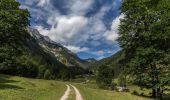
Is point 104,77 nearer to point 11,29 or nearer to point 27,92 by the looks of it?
point 11,29

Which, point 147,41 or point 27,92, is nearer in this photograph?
point 147,41

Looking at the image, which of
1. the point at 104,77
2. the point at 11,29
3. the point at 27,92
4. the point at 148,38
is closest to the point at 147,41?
the point at 148,38

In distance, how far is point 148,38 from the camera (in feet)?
138

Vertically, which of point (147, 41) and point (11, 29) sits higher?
point (11, 29)

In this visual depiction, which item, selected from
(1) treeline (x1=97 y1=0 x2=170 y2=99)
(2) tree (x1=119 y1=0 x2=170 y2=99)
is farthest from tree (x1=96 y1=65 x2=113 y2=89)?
(2) tree (x1=119 y1=0 x2=170 y2=99)

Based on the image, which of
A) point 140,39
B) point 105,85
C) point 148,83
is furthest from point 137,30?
point 105,85

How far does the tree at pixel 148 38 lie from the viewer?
40438mm

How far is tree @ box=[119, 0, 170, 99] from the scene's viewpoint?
40.4 metres

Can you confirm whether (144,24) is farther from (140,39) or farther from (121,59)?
(121,59)

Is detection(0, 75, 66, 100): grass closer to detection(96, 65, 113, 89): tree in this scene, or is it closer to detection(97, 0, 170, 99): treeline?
detection(97, 0, 170, 99): treeline

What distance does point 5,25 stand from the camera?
160 feet

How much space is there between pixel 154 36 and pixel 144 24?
9.78 ft

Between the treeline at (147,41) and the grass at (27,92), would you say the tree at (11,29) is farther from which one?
the treeline at (147,41)

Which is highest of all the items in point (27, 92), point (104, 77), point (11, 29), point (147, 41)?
point (104, 77)
